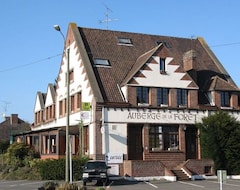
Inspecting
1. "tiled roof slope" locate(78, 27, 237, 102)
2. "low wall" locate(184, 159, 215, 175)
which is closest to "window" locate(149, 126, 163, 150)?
"low wall" locate(184, 159, 215, 175)

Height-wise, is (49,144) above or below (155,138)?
below

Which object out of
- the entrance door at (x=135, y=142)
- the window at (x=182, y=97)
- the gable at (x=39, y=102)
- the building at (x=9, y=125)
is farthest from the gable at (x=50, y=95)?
the building at (x=9, y=125)

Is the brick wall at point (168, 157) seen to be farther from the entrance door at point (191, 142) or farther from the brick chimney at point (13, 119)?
the brick chimney at point (13, 119)

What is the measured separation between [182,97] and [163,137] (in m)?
4.14

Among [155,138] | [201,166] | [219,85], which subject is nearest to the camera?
[201,166]

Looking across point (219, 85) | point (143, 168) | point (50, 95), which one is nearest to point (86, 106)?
point (143, 168)

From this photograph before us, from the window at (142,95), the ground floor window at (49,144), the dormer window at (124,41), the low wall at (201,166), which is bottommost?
the low wall at (201,166)

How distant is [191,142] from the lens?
39.2 meters

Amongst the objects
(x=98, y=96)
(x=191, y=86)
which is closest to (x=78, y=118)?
(x=98, y=96)

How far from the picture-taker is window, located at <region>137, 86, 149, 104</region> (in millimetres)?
37166

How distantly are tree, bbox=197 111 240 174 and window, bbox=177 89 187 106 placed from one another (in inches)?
136

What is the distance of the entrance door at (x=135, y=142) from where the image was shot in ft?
118

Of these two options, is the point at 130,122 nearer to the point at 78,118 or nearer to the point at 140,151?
the point at 140,151

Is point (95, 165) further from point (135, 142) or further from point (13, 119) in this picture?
point (13, 119)
